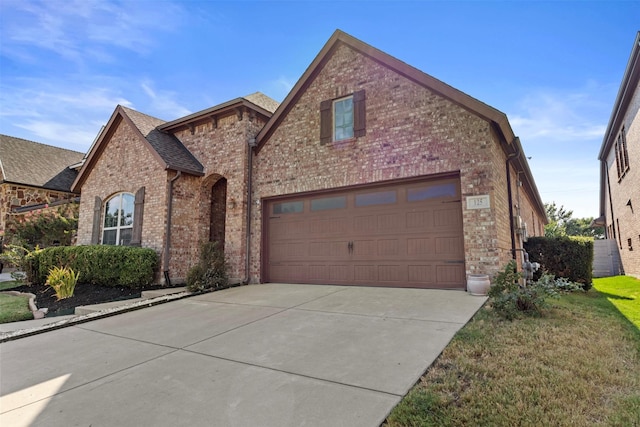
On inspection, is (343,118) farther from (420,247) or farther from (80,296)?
(80,296)

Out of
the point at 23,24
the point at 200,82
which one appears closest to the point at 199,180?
the point at 200,82

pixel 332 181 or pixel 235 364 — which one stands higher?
pixel 332 181

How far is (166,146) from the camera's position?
10969 millimetres

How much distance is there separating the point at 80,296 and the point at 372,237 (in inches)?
314

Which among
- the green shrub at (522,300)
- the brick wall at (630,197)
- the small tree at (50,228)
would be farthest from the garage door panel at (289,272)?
the brick wall at (630,197)

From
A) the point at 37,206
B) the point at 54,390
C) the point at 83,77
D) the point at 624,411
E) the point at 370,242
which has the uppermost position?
the point at 83,77

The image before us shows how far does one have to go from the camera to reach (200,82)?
1113cm

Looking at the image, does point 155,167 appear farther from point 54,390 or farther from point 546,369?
point 546,369

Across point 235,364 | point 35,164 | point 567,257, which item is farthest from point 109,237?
point 567,257

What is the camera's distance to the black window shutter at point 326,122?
9.03m

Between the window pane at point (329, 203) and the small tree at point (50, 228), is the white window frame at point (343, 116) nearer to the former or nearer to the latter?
the window pane at point (329, 203)

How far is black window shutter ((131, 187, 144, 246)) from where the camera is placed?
10.4 meters

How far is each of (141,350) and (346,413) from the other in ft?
10.2

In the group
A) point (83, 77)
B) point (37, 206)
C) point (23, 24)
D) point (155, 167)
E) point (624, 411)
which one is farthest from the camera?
point (37, 206)
